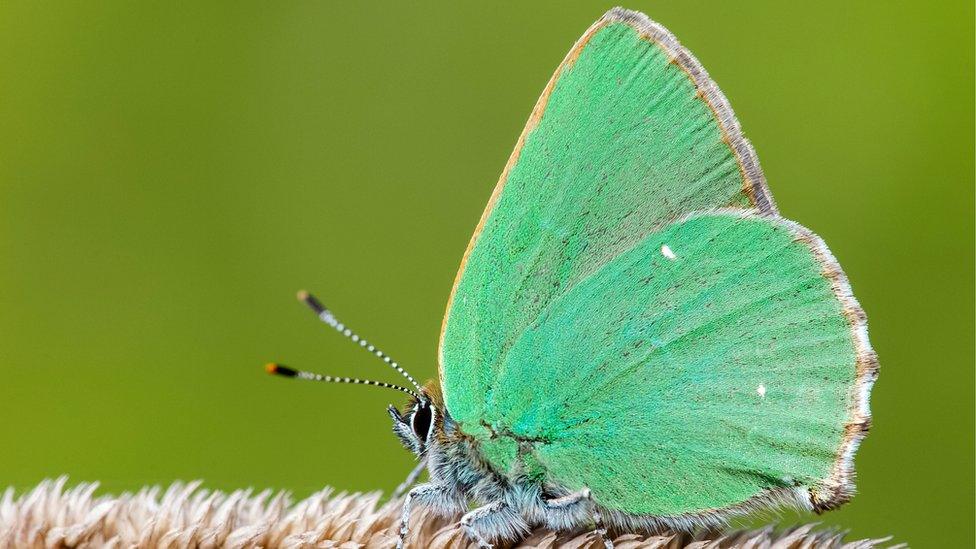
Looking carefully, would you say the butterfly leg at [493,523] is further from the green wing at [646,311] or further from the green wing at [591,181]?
the green wing at [591,181]

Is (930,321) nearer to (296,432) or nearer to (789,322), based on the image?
(789,322)

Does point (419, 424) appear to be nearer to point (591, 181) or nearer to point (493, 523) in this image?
point (493, 523)

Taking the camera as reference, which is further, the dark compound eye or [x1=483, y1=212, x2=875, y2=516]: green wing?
the dark compound eye

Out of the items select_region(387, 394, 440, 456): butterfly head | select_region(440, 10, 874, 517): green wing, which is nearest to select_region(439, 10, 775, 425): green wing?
select_region(440, 10, 874, 517): green wing

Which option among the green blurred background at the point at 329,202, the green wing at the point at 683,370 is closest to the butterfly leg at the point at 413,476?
the green wing at the point at 683,370

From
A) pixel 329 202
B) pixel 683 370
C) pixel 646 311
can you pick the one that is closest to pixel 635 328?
pixel 646 311

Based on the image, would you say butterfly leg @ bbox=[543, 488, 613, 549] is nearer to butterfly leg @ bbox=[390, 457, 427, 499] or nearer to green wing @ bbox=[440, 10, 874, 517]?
green wing @ bbox=[440, 10, 874, 517]

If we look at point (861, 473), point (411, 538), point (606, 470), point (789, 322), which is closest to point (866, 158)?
point (861, 473)
